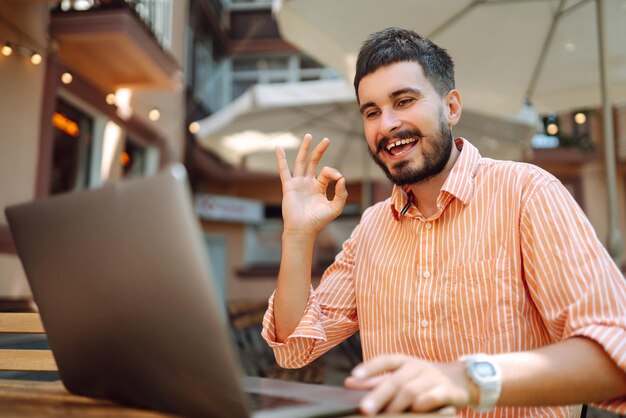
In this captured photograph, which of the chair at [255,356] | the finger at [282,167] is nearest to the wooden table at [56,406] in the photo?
the finger at [282,167]

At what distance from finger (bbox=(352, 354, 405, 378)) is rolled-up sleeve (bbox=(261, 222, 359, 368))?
2.05 ft

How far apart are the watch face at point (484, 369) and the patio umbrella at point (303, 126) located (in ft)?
14.6

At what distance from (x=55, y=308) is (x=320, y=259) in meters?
12.0

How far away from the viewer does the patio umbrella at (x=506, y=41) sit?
3.38 m

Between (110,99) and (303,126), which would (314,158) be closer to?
(303,126)

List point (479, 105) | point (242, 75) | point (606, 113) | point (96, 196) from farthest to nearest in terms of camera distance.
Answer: point (242, 75) < point (479, 105) < point (606, 113) < point (96, 196)

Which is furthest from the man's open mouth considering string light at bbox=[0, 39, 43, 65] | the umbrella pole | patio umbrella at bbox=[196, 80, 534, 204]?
string light at bbox=[0, 39, 43, 65]

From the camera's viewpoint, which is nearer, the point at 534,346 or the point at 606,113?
the point at 534,346

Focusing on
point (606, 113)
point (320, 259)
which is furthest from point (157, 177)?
point (320, 259)

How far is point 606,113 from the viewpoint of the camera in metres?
3.46

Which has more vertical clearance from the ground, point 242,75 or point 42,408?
point 242,75

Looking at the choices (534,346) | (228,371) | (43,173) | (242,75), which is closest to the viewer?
(228,371)

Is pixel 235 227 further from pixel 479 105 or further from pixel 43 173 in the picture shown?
pixel 479 105

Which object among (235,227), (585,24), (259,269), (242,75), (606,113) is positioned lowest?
(259,269)
